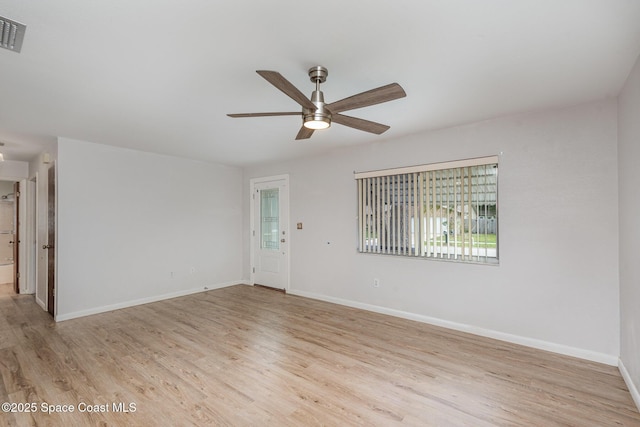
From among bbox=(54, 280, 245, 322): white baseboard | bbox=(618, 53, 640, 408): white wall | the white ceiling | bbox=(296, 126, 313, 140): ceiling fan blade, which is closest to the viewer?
the white ceiling

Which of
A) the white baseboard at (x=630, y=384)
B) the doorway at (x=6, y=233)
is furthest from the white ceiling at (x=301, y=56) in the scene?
the doorway at (x=6, y=233)

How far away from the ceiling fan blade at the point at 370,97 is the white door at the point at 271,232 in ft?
11.4

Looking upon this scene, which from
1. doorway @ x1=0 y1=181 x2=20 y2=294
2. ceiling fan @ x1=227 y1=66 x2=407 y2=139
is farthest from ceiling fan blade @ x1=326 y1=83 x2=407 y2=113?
doorway @ x1=0 y1=181 x2=20 y2=294

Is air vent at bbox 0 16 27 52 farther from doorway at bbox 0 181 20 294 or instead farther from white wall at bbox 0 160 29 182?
doorway at bbox 0 181 20 294

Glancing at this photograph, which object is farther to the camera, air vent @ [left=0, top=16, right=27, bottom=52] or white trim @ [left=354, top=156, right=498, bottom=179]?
white trim @ [left=354, top=156, right=498, bottom=179]

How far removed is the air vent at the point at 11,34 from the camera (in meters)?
1.72

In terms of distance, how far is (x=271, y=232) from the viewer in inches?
232

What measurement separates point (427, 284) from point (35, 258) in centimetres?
637

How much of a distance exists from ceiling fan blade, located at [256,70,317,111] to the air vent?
140 centimetres

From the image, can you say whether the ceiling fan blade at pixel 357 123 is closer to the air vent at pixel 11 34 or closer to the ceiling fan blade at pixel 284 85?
the ceiling fan blade at pixel 284 85

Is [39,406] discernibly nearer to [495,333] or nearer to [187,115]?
[187,115]

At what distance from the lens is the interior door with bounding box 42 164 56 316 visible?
163 inches

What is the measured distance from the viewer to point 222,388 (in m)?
2.44

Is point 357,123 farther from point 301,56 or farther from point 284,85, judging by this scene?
point 284,85
